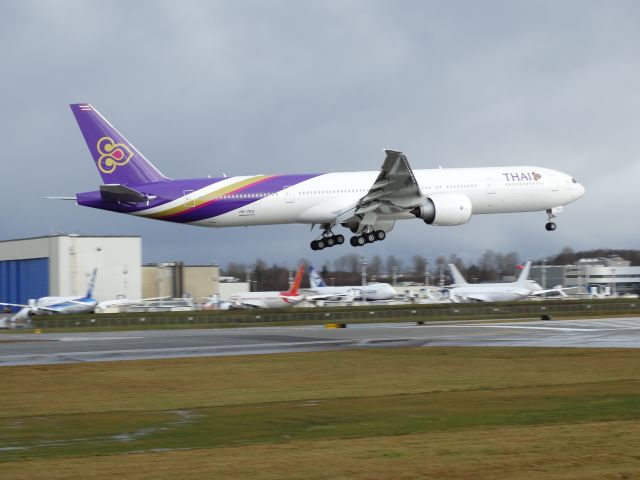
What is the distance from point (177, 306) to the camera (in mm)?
115375

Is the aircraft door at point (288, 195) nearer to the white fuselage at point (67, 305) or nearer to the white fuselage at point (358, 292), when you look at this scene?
the white fuselage at point (67, 305)

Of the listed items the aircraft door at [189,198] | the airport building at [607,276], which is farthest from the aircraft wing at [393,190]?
the airport building at [607,276]

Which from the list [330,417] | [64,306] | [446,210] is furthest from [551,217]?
[64,306]

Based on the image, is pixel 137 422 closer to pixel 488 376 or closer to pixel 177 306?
pixel 488 376

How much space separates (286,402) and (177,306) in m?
90.0

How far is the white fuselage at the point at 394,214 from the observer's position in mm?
55906

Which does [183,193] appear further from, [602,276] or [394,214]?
[602,276]

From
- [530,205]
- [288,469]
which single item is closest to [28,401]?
[288,469]

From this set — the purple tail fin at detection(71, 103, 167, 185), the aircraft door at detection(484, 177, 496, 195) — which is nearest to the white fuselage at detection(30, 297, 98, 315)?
the purple tail fin at detection(71, 103, 167, 185)

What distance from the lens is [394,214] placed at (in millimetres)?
57156

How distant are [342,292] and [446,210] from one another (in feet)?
224

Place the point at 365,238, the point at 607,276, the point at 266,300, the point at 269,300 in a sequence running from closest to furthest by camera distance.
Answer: the point at 365,238, the point at 269,300, the point at 266,300, the point at 607,276

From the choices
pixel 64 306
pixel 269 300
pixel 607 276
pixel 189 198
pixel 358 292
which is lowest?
pixel 64 306

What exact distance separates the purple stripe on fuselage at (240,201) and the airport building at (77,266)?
71.7 m
